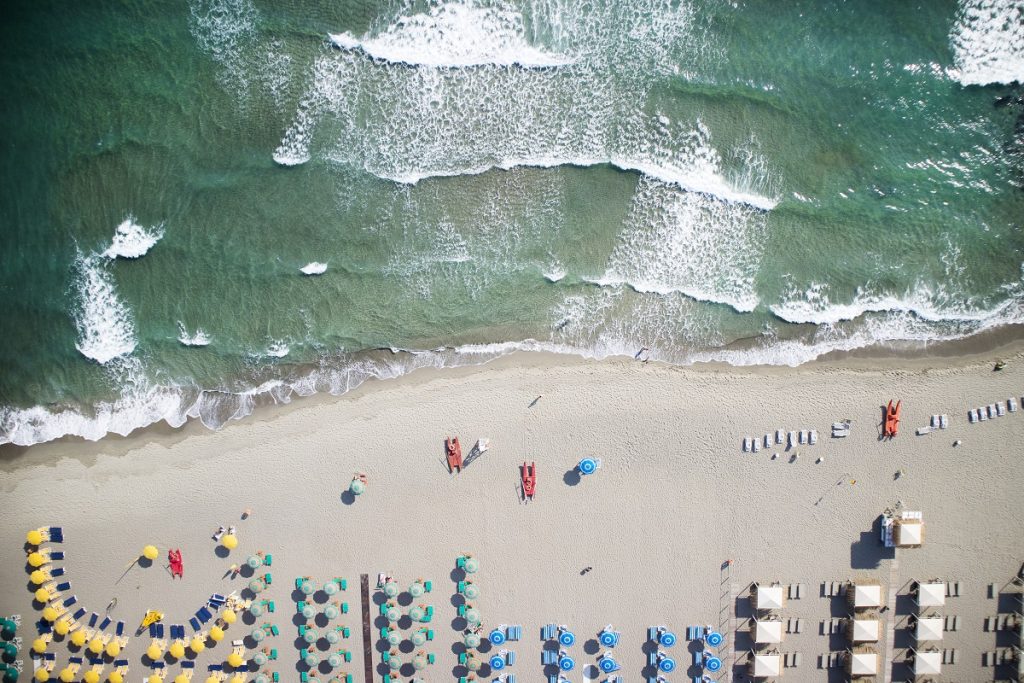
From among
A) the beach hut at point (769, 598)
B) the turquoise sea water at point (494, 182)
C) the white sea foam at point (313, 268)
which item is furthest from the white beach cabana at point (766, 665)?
the white sea foam at point (313, 268)

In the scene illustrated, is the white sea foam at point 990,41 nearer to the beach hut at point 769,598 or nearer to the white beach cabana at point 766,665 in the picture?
the beach hut at point 769,598

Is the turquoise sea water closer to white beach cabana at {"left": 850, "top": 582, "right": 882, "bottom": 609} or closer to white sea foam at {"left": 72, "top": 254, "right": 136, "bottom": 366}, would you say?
white sea foam at {"left": 72, "top": 254, "right": 136, "bottom": 366}

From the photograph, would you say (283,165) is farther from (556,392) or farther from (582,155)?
(556,392)

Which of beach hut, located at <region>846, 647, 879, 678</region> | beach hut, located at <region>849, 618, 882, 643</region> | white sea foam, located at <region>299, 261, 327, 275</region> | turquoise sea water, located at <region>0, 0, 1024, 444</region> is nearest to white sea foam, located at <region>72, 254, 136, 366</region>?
turquoise sea water, located at <region>0, 0, 1024, 444</region>

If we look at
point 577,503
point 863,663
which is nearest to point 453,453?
point 577,503

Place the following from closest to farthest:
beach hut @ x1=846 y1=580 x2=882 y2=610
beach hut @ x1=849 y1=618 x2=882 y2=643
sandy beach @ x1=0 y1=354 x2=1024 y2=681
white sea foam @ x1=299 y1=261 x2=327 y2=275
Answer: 1. beach hut @ x1=846 y1=580 x2=882 y2=610
2. beach hut @ x1=849 y1=618 x2=882 y2=643
3. sandy beach @ x1=0 y1=354 x2=1024 y2=681
4. white sea foam @ x1=299 y1=261 x2=327 y2=275

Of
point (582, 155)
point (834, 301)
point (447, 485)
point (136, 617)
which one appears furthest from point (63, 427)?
point (834, 301)

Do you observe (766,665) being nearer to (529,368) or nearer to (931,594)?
(931,594)
